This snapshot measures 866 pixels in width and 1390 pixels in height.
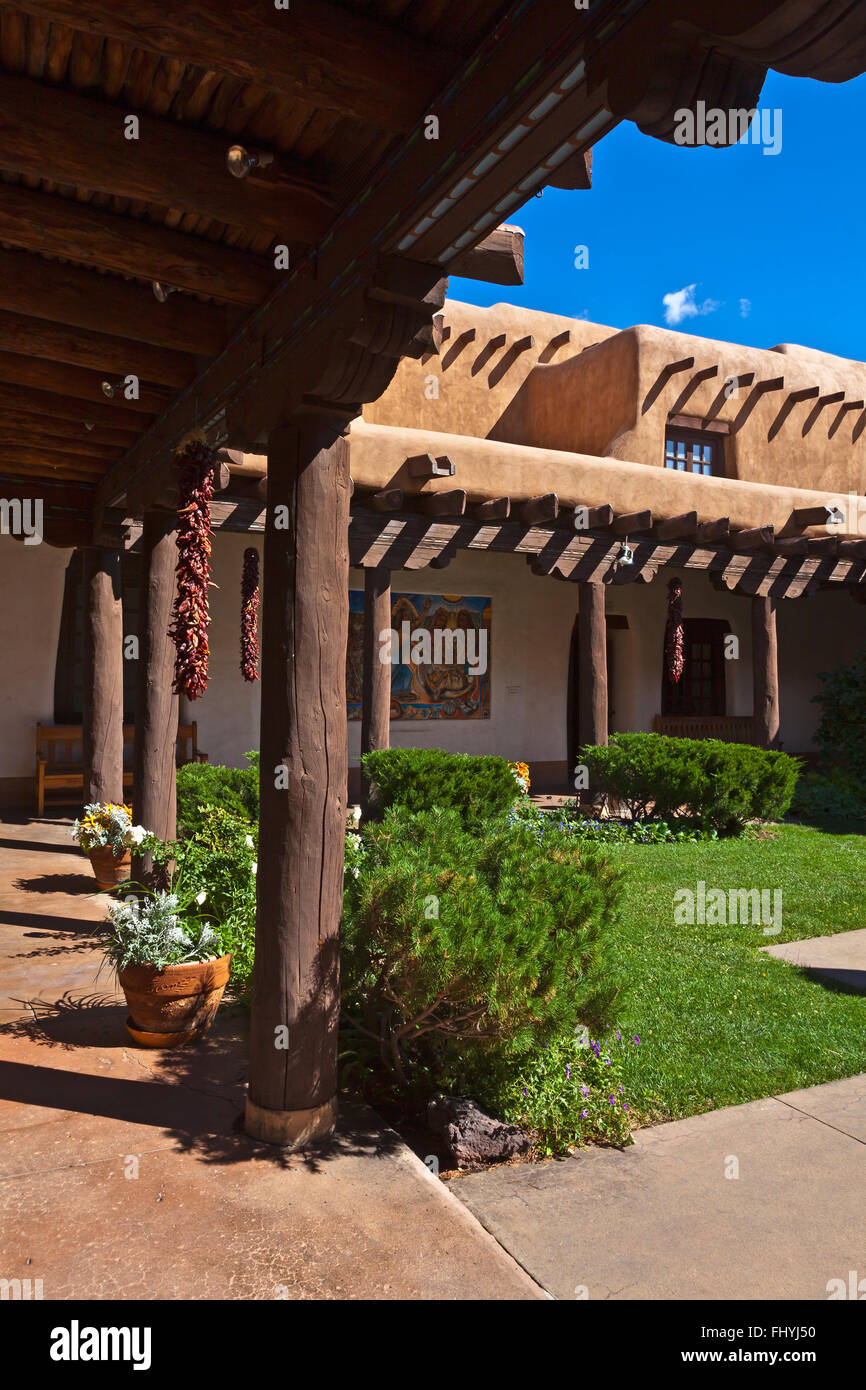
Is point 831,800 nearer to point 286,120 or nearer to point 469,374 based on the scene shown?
point 469,374

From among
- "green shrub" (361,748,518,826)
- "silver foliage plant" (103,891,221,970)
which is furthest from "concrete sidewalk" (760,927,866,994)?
"silver foliage plant" (103,891,221,970)

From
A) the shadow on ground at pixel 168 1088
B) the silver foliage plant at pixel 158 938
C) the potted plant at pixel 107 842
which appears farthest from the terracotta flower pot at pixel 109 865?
the silver foliage plant at pixel 158 938

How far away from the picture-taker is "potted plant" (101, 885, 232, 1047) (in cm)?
432

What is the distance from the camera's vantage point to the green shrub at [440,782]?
9.19 m

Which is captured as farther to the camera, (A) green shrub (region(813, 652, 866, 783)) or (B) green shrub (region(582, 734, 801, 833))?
(A) green shrub (region(813, 652, 866, 783))

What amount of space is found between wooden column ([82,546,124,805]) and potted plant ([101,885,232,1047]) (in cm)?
403

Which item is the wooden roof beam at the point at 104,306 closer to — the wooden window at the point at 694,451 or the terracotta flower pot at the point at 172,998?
the terracotta flower pot at the point at 172,998

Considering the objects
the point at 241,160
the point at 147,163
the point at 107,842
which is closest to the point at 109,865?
the point at 107,842

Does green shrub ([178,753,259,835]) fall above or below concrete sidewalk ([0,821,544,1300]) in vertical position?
above

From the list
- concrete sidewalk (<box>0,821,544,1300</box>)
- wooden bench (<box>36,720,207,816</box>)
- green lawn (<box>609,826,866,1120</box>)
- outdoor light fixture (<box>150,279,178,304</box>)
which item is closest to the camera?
concrete sidewalk (<box>0,821,544,1300</box>)

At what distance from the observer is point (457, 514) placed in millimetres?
10484

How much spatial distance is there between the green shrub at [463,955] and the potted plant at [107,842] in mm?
3508

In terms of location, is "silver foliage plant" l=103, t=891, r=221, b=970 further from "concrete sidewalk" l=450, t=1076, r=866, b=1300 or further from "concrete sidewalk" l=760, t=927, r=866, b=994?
"concrete sidewalk" l=760, t=927, r=866, b=994

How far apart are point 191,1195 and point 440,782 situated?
636 cm
